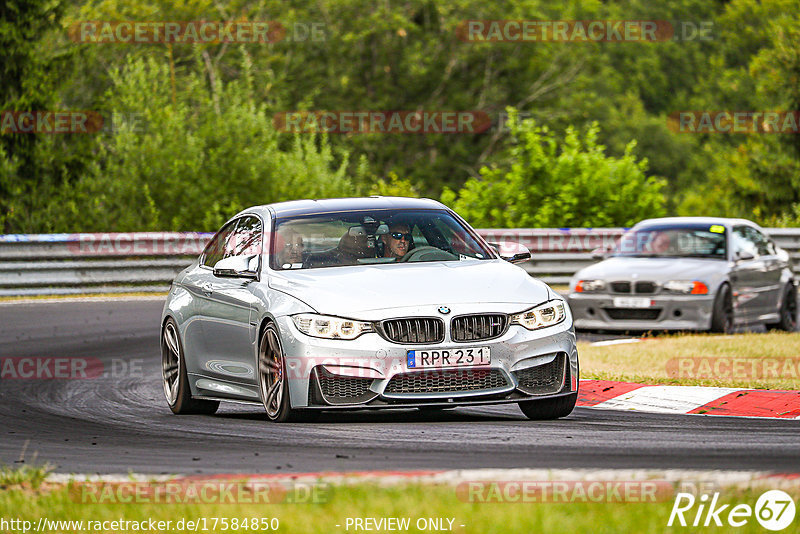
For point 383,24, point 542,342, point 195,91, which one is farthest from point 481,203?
point 383,24

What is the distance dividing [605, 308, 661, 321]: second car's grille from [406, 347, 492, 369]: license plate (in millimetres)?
8832

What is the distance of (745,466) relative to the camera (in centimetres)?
724

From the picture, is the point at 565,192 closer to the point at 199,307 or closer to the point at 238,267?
the point at 199,307

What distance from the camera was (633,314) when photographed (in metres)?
17.8

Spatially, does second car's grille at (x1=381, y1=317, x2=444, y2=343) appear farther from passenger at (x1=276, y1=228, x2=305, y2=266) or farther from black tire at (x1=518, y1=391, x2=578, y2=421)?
passenger at (x1=276, y1=228, x2=305, y2=266)

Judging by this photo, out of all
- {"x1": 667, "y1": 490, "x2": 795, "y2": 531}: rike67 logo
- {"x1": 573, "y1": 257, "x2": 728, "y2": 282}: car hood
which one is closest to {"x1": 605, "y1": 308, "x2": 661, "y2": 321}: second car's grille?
{"x1": 573, "y1": 257, "x2": 728, "y2": 282}: car hood

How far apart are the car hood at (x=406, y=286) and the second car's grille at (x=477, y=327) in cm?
11

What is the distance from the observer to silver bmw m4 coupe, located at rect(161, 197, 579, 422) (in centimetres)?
917

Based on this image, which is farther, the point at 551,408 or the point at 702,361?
the point at 702,361

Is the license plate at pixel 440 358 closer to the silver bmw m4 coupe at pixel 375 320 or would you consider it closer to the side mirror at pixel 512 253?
the silver bmw m4 coupe at pixel 375 320

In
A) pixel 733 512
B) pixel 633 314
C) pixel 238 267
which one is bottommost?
pixel 633 314

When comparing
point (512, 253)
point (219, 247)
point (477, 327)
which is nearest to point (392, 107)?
point (219, 247)

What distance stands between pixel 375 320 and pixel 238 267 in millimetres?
1512

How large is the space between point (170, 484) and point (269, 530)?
1.20 m
